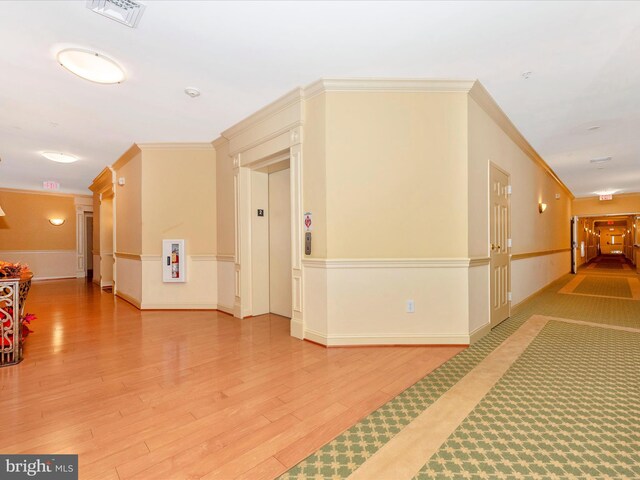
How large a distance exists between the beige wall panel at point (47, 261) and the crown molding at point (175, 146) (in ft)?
25.4

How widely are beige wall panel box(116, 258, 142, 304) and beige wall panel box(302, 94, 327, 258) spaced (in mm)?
3877

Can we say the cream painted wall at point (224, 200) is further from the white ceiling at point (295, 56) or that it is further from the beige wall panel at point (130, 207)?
the beige wall panel at point (130, 207)

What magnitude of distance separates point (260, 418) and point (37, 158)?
25.0ft

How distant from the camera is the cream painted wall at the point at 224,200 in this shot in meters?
5.33

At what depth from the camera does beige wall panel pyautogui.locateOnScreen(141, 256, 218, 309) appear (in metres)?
5.70

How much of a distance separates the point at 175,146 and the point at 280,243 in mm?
2653

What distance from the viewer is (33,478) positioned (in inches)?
67.5

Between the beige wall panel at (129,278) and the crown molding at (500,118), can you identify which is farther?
the beige wall panel at (129,278)

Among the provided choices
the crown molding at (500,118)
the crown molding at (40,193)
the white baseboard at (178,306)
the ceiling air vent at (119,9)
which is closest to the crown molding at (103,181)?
the crown molding at (40,193)

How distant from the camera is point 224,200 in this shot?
550 centimetres

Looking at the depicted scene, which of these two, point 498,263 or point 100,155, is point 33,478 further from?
point 100,155

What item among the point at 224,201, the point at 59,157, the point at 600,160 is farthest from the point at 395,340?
the point at 59,157

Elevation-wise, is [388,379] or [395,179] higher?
[395,179]

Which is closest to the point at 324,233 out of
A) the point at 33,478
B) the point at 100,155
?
the point at 33,478
